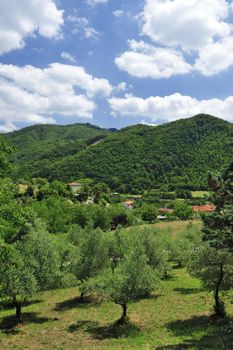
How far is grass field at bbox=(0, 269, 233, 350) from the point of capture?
92.4 feet

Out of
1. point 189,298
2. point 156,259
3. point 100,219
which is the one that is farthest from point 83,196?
point 189,298

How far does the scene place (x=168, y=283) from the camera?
52.8 meters

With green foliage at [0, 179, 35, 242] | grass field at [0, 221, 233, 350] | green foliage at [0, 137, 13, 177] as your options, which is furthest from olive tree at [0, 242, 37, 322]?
green foliage at [0, 137, 13, 177]

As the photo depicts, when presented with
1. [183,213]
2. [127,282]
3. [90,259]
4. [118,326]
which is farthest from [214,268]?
[183,213]

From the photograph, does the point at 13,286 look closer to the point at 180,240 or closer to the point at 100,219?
the point at 180,240

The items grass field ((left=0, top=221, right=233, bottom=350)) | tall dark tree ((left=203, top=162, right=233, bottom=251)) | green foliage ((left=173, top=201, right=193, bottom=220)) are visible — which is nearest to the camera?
tall dark tree ((left=203, top=162, right=233, bottom=251))

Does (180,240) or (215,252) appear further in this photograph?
(180,240)

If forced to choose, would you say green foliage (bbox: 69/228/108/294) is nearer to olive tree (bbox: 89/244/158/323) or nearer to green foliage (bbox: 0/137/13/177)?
olive tree (bbox: 89/244/158/323)

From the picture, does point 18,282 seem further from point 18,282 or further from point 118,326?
point 118,326

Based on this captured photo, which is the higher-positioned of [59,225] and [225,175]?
[225,175]

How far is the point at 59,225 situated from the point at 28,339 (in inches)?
2918

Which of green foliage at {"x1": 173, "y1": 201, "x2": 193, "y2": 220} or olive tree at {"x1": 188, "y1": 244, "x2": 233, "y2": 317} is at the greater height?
olive tree at {"x1": 188, "y1": 244, "x2": 233, "y2": 317}

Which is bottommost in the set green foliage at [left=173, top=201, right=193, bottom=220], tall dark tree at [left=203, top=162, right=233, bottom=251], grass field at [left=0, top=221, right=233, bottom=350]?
grass field at [left=0, top=221, right=233, bottom=350]

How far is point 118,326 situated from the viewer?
108 ft
